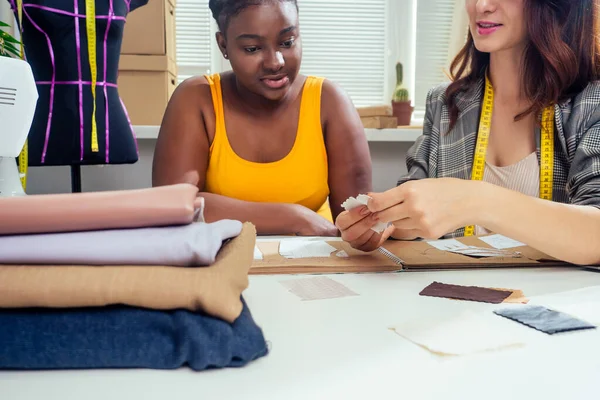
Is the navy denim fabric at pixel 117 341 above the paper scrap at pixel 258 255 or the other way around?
above

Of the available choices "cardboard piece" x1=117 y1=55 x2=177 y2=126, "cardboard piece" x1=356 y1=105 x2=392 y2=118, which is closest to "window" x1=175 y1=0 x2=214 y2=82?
"cardboard piece" x1=117 y1=55 x2=177 y2=126

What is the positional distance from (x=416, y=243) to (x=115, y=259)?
27.7 inches

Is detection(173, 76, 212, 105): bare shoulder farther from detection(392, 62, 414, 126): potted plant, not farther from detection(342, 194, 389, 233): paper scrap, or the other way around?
detection(392, 62, 414, 126): potted plant

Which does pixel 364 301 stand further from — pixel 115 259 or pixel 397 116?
pixel 397 116

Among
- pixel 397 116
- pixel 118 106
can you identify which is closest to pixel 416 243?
pixel 118 106

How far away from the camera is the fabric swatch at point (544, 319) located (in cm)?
56

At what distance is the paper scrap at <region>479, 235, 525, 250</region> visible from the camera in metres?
1.02

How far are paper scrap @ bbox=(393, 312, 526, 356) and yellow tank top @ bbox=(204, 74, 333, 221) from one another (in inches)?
44.0

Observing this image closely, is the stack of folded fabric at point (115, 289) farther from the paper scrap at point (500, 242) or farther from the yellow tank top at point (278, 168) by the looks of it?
the yellow tank top at point (278, 168)

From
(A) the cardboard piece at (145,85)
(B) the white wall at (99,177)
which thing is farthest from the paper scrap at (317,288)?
(B) the white wall at (99,177)

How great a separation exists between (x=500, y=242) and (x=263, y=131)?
859 mm

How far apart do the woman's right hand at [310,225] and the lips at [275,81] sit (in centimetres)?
40

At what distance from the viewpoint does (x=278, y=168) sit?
167 cm

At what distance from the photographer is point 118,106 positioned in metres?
1.81
